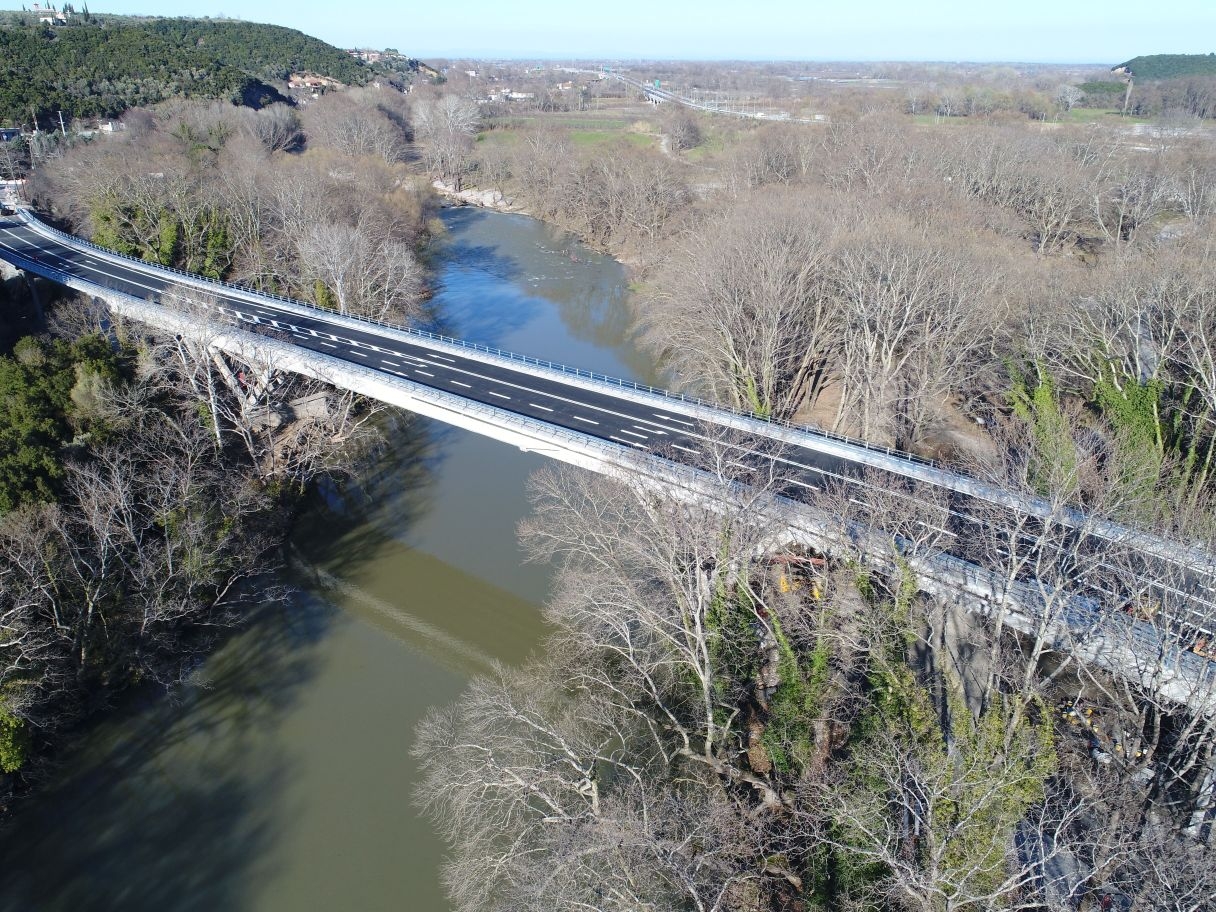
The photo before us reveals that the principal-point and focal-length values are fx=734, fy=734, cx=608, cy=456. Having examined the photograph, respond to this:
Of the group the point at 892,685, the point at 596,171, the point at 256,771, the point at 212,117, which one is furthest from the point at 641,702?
the point at 212,117

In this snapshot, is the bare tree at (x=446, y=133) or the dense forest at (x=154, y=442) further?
the bare tree at (x=446, y=133)

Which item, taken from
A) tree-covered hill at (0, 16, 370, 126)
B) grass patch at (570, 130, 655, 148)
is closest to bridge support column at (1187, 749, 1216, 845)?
grass patch at (570, 130, 655, 148)

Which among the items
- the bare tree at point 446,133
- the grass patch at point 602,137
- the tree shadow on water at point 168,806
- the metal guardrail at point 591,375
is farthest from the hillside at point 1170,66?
the tree shadow on water at point 168,806

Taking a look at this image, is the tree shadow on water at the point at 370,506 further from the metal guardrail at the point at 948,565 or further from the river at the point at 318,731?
the metal guardrail at the point at 948,565

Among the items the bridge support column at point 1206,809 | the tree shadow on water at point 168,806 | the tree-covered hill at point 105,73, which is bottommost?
the tree shadow on water at point 168,806

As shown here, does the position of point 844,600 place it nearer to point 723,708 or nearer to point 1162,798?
point 723,708

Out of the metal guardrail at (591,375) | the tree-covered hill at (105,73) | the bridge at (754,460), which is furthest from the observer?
the tree-covered hill at (105,73)

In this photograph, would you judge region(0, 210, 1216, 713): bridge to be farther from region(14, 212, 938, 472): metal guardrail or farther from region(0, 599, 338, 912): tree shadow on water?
region(0, 599, 338, 912): tree shadow on water
